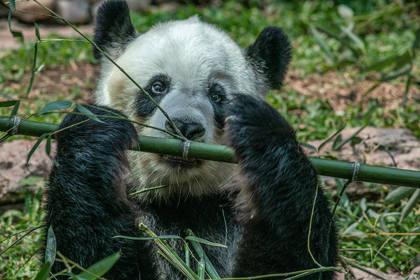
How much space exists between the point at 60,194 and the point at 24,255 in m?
1.61

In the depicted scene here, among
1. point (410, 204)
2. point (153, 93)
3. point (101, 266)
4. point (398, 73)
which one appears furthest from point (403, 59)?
point (101, 266)

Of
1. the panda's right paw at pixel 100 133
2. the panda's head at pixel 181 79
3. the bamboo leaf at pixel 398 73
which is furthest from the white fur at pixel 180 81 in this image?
the bamboo leaf at pixel 398 73

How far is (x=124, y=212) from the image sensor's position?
3.70 metres

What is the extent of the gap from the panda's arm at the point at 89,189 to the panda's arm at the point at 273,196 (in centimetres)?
73

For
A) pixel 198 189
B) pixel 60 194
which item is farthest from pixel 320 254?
pixel 60 194

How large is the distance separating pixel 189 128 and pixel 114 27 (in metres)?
1.75

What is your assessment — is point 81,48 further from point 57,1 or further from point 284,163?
point 284,163

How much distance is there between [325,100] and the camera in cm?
768

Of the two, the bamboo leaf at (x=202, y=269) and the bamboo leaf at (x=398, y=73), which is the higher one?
the bamboo leaf at (x=202, y=269)

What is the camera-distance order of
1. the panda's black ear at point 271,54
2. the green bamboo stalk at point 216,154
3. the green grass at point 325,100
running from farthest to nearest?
the green grass at point 325,100
the panda's black ear at point 271,54
the green bamboo stalk at point 216,154

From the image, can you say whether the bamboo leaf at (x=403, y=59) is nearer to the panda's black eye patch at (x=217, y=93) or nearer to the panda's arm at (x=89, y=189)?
the panda's black eye patch at (x=217, y=93)

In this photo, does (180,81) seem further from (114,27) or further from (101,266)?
(101,266)

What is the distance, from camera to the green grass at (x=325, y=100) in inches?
200

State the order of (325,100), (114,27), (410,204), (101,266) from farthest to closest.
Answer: (325,100) < (410,204) < (114,27) < (101,266)
